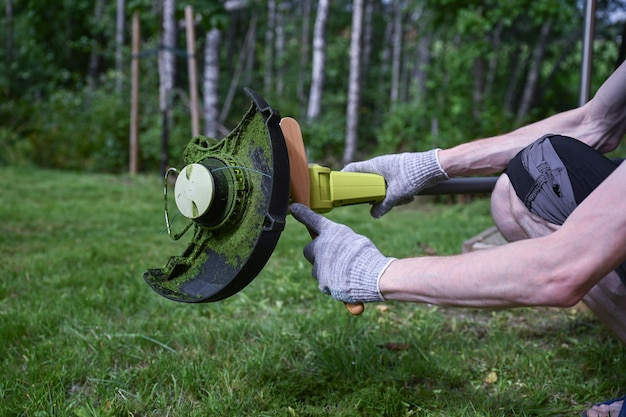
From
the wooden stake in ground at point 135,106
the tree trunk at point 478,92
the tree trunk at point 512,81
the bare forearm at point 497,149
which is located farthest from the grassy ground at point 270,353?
the tree trunk at point 512,81

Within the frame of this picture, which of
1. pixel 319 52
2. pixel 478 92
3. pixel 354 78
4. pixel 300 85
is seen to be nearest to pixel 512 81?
pixel 300 85

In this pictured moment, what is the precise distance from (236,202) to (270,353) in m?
0.79

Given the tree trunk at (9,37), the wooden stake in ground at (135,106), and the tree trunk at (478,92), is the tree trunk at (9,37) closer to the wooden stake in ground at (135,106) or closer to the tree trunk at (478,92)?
the wooden stake in ground at (135,106)

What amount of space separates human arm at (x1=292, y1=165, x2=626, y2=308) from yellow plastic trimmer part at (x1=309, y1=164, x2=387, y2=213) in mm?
393

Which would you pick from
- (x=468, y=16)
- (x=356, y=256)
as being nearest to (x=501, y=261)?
(x=356, y=256)

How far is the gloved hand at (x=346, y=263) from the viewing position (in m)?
1.16

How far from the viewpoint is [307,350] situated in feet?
6.32

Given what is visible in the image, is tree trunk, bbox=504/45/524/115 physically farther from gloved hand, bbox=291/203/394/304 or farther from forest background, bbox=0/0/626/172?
gloved hand, bbox=291/203/394/304

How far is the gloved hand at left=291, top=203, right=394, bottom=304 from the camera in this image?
3.82 feet

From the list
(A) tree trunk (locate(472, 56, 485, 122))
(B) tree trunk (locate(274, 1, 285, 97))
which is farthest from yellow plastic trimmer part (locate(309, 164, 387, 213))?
(B) tree trunk (locate(274, 1, 285, 97))

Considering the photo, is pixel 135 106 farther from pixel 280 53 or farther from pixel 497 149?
pixel 280 53

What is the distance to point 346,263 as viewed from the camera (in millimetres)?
1188

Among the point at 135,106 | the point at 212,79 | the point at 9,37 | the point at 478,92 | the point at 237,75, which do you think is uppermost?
the point at 9,37

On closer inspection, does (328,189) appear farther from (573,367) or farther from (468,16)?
(468,16)
